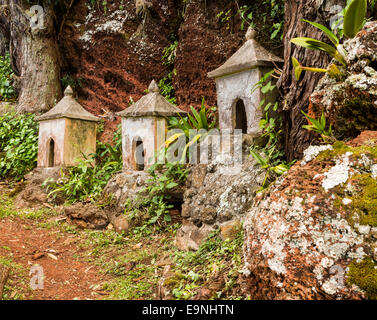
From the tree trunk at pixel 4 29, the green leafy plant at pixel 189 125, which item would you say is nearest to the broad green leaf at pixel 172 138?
the green leafy plant at pixel 189 125

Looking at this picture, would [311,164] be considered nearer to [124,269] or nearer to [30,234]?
[124,269]

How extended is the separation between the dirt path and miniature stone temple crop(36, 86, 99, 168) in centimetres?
169

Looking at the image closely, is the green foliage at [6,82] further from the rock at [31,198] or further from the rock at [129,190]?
the rock at [129,190]

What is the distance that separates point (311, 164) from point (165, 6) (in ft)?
23.7

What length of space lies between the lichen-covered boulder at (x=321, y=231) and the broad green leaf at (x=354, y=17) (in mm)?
893

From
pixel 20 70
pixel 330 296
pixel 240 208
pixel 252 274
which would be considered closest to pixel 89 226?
pixel 240 208

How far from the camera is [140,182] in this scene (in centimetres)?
493

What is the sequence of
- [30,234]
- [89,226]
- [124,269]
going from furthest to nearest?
[89,226]
[30,234]
[124,269]

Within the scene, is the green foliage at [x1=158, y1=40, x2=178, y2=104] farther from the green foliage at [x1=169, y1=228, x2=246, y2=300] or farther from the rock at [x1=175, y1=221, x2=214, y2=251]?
the green foliage at [x1=169, y1=228, x2=246, y2=300]

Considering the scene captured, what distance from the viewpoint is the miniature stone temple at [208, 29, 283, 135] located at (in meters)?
4.22

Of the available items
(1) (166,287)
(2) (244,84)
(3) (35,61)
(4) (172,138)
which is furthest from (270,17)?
(3) (35,61)

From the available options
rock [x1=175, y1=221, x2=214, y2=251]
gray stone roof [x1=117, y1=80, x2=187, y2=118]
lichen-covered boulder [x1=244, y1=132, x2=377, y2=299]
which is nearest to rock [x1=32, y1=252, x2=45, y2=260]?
rock [x1=175, y1=221, x2=214, y2=251]
